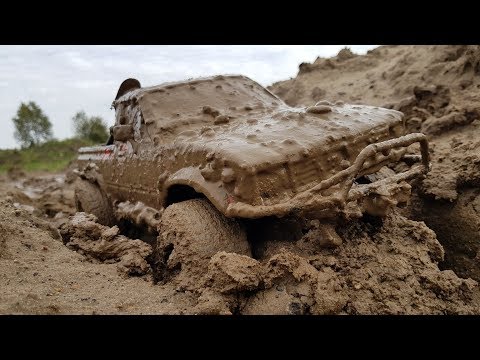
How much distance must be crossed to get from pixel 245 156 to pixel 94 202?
292cm

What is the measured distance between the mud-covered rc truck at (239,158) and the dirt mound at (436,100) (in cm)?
52

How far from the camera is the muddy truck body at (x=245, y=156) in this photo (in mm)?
2740

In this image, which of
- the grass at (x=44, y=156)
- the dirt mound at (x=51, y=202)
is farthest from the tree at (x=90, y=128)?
the dirt mound at (x=51, y=202)

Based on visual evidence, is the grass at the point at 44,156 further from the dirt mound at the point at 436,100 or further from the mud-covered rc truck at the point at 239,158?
the mud-covered rc truck at the point at 239,158

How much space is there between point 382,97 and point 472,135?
2.97 m

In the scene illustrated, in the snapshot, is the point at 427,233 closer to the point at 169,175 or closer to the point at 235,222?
the point at 235,222

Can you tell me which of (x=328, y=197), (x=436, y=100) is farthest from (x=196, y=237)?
(x=436, y=100)

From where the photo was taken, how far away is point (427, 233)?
129 inches

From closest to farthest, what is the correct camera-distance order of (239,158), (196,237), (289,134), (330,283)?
1. (330,283)
2. (239,158)
3. (196,237)
4. (289,134)

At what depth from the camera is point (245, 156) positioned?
9.03ft

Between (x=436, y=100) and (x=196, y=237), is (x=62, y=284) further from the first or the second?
(x=436, y=100)

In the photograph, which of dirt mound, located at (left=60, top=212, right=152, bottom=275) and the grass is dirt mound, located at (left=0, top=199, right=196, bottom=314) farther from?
the grass

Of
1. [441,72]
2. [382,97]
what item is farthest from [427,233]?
[382,97]

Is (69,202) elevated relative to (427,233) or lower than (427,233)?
lower
